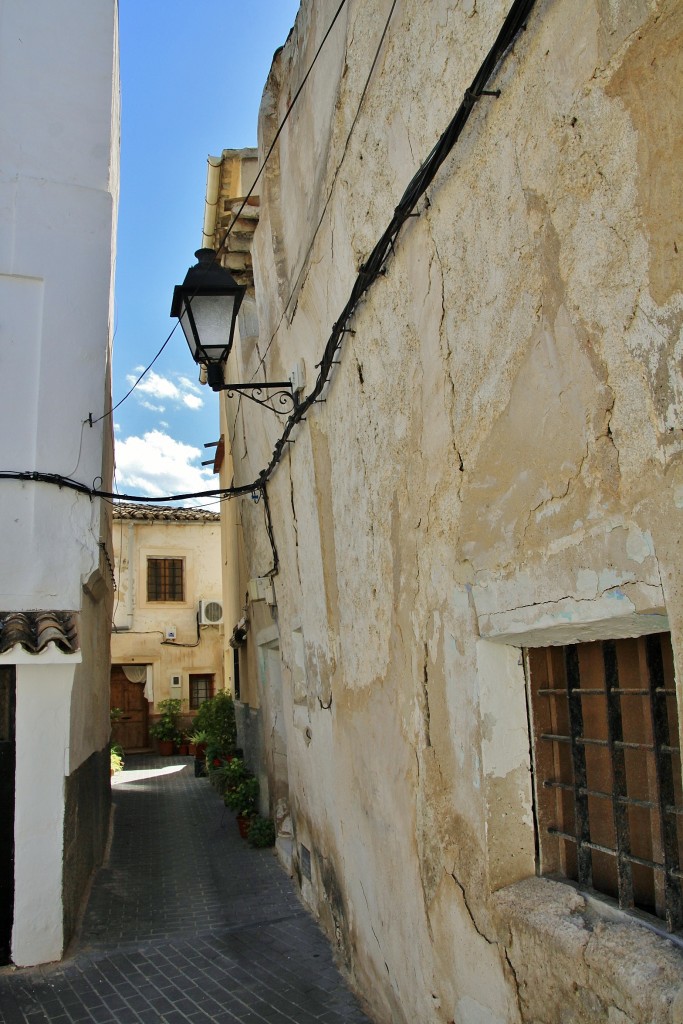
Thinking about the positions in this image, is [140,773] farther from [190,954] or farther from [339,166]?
[339,166]

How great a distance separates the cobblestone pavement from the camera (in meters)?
5.16

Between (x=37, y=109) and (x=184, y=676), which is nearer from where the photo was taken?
(x=37, y=109)

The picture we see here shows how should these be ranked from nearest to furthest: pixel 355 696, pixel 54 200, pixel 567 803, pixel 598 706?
pixel 598 706, pixel 567 803, pixel 355 696, pixel 54 200

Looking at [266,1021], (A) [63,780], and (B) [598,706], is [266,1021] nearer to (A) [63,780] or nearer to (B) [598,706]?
(A) [63,780]

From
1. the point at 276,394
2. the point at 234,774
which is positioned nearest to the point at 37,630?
the point at 276,394

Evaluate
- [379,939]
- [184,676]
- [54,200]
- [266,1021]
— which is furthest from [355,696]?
[184,676]

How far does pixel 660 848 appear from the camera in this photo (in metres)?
2.66

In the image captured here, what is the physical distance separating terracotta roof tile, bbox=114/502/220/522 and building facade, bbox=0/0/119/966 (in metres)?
16.0

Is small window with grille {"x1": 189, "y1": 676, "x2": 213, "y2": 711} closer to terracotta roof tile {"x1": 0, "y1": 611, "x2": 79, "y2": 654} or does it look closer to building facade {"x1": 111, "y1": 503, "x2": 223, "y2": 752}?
building facade {"x1": 111, "y1": 503, "x2": 223, "y2": 752}

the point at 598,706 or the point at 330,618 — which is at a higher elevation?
the point at 330,618

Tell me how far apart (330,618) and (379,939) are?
1.99 metres

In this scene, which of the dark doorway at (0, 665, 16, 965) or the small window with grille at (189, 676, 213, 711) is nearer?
the dark doorway at (0, 665, 16, 965)

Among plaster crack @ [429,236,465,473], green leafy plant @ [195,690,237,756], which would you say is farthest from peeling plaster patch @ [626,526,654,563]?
green leafy plant @ [195,690,237,756]

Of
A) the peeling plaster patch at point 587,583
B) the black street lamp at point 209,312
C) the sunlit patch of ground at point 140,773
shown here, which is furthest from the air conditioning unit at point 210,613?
the peeling plaster patch at point 587,583
